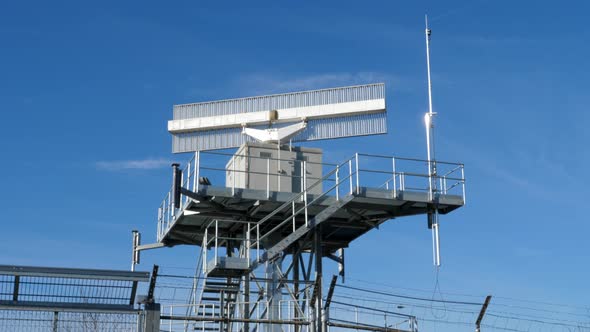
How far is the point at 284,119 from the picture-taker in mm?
33031

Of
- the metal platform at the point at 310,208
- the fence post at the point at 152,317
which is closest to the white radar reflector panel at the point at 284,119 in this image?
the metal platform at the point at 310,208

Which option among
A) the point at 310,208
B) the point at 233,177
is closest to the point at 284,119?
the point at 233,177

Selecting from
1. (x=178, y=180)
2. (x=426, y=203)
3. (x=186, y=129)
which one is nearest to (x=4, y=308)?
(x=178, y=180)

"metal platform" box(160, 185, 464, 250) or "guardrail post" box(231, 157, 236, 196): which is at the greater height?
"guardrail post" box(231, 157, 236, 196)

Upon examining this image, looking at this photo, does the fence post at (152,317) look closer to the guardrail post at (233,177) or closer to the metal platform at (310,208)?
the metal platform at (310,208)

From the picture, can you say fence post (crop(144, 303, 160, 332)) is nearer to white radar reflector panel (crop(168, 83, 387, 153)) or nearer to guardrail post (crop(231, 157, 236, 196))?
guardrail post (crop(231, 157, 236, 196))

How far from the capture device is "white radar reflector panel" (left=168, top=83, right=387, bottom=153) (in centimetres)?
3266

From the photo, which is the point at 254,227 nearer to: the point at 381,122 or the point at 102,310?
the point at 381,122

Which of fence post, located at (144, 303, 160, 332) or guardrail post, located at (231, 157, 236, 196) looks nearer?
fence post, located at (144, 303, 160, 332)

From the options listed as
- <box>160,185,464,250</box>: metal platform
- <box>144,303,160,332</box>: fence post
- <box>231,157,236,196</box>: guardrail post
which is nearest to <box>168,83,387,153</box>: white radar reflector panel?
<box>231,157,236,196</box>: guardrail post

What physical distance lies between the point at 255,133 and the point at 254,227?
4038 mm

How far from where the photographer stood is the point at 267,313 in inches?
1121

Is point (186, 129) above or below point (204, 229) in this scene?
above

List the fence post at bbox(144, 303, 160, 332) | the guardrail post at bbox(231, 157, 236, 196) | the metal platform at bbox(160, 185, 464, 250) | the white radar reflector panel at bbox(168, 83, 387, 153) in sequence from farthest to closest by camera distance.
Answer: the white radar reflector panel at bbox(168, 83, 387, 153), the guardrail post at bbox(231, 157, 236, 196), the metal platform at bbox(160, 185, 464, 250), the fence post at bbox(144, 303, 160, 332)
